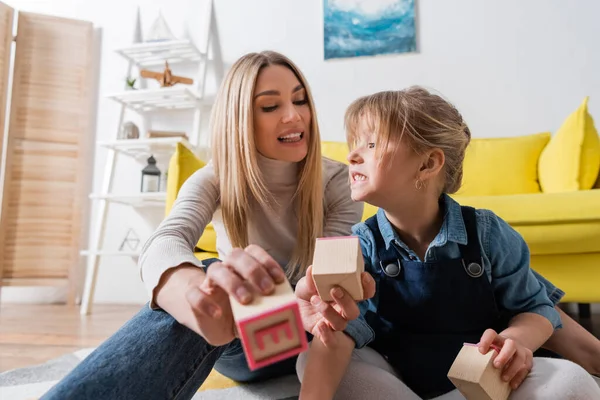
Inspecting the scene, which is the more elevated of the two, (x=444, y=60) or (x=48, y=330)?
(x=444, y=60)

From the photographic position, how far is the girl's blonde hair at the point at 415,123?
0.82 metres

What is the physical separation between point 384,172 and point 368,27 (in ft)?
6.79

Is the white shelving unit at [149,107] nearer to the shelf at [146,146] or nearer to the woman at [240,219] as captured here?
the shelf at [146,146]

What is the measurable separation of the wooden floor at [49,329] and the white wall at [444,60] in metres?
0.40

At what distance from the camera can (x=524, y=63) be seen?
2479 millimetres

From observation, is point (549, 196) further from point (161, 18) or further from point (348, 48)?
point (161, 18)

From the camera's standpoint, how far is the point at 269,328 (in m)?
0.45

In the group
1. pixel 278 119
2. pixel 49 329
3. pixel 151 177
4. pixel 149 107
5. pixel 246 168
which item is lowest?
pixel 49 329

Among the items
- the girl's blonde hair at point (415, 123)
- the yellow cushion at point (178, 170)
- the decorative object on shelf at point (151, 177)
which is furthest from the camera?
the decorative object on shelf at point (151, 177)

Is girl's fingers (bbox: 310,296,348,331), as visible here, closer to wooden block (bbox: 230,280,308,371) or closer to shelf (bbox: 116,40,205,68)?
wooden block (bbox: 230,280,308,371)

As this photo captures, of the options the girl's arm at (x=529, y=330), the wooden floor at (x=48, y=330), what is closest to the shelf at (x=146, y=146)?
the wooden floor at (x=48, y=330)

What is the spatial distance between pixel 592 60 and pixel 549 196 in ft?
4.16

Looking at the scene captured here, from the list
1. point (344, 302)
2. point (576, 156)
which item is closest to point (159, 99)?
point (576, 156)

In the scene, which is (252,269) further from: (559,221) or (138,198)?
(138,198)
